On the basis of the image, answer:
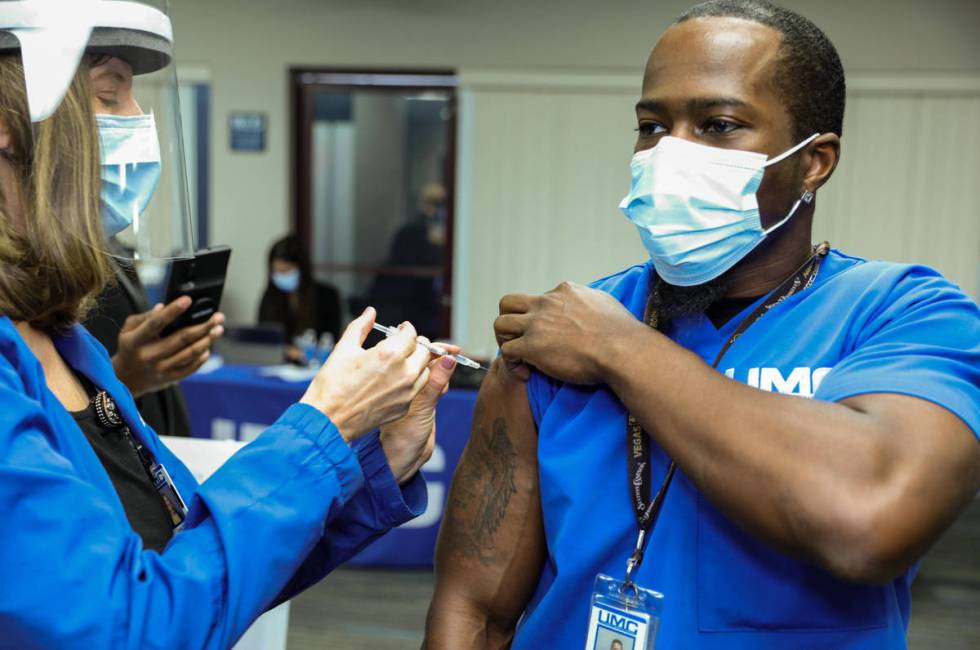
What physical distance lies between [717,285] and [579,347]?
0.74ft

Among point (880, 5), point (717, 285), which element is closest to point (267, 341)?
point (717, 285)

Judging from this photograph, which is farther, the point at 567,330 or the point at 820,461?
the point at 567,330

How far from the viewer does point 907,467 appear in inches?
31.5

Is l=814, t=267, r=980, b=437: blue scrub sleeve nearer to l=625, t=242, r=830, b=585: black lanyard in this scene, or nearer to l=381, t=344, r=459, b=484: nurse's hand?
l=625, t=242, r=830, b=585: black lanyard

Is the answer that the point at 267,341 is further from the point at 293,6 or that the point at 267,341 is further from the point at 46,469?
the point at 46,469

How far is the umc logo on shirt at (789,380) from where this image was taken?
0.94 metres

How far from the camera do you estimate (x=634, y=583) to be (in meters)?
0.96

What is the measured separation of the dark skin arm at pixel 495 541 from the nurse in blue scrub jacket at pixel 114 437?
8 centimetres

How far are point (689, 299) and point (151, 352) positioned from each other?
1100 millimetres

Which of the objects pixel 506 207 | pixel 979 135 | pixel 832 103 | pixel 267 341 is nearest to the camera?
pixel 832 103

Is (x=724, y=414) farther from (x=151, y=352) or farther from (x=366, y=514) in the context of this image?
(x=151, y=352)

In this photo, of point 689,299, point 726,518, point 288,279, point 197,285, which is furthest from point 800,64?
point 288,279

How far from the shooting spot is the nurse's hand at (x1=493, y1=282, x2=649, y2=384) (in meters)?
0.96

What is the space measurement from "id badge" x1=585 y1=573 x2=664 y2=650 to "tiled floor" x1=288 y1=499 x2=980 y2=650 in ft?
6.83
